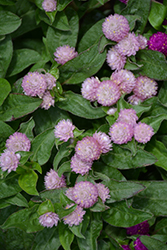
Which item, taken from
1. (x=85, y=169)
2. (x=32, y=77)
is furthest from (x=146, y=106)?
Answer: (x=32, y=77)

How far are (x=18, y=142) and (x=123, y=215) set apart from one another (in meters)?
0.57

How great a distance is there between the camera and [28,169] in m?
1.28

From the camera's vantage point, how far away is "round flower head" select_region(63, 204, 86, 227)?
113cm

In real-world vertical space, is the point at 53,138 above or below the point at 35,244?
above

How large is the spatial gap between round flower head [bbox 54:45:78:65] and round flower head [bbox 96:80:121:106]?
242mm

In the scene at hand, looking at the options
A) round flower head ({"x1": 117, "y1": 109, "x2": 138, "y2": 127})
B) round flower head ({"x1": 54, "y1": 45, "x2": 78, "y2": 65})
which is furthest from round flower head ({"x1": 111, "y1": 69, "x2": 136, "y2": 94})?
round flower head ({"x1": 54, "y1": 45, "x2": 78, "y2": 65})

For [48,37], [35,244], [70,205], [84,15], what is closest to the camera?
[70,205]

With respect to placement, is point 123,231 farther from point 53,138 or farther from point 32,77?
point 32,77

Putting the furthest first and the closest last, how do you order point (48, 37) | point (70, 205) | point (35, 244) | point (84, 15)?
point (84, 15), point (48, 37), point (35, 244), point (70, 205)

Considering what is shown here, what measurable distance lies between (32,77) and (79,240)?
74 centimetres

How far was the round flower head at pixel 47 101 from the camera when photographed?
1.29 metres

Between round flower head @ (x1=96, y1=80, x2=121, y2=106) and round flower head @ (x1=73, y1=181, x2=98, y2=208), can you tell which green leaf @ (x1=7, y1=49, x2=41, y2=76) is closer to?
round flower head @ (x1=96, y1=80, x2=121, y2=106)

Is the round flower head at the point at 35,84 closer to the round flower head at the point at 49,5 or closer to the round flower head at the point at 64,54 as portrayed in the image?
the round flower head at the point at 64,54

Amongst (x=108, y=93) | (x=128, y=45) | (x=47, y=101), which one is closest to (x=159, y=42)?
(x=128, y=45)
